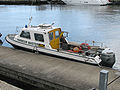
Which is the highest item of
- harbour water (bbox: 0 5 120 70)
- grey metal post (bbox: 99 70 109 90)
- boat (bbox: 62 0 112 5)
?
boat (bbox: 62 0 112 5)

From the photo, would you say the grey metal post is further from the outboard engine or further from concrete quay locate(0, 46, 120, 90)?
the outboard engine

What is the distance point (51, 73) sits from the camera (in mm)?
8148

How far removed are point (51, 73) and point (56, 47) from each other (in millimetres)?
3713

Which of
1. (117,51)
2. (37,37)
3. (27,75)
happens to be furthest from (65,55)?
(117,51)

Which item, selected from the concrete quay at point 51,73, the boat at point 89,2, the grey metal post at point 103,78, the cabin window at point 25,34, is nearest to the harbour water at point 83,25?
the cabin window at point 25,34

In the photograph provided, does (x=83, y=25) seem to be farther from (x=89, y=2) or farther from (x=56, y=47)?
(x=89, y=2)

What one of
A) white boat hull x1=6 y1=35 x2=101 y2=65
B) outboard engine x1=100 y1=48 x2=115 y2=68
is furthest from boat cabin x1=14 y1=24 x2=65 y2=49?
outboard engine x1=100 y1=48 x2=115 y2=68

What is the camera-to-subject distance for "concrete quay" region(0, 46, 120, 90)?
23.6 ft

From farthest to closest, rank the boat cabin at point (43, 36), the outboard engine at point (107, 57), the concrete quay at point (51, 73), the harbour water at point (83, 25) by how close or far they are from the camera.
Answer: the harbour water at point (83, 25) < the boat cabin at point (43, 36) < the outboard engine at point (107, 57) < the concrete quay at point (51, 73)

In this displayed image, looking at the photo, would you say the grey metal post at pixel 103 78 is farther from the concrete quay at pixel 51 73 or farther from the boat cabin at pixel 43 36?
the boat cabin at pixel 43 36

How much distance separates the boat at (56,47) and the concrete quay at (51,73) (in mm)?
770

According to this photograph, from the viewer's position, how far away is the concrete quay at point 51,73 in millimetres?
7182

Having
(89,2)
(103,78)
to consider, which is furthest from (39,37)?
(89,2)

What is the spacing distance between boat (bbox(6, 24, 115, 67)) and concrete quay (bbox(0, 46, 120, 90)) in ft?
2.53
